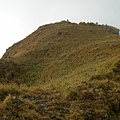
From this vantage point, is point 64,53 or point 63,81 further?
point 64,53

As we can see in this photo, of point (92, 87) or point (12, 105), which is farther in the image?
point (92, 87)

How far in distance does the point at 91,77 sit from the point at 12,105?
295 inches

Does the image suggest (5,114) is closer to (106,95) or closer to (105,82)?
(106,95)

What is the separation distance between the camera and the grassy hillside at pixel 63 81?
10.4 m

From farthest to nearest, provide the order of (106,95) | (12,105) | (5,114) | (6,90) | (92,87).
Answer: (92,87) < (106,95) < (6,90) < (12,105) < (5,114)

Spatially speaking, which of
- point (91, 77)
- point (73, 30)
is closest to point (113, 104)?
point (91, 77)

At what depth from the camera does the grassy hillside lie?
10438mm

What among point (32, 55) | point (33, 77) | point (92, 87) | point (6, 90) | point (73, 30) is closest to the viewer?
point (6, 90)

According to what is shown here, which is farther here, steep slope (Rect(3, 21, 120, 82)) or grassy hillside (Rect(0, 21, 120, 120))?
steep slope (Rect(3, 21, 120, 82))

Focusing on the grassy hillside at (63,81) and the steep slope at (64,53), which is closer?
the grassy hillside at (63,81)

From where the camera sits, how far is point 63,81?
1798 centimetres

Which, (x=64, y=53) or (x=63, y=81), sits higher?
(x=64, y=53)

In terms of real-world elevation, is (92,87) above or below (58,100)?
above

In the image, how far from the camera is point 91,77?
53.1 ft
